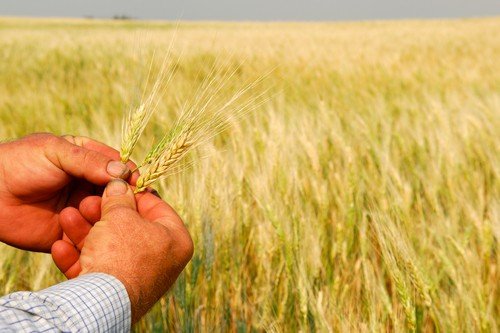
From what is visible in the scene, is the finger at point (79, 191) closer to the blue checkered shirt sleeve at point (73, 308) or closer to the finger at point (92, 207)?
the finger at point (92, 207)

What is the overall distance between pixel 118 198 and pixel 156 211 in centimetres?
7

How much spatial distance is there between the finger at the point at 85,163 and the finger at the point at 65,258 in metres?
0.14

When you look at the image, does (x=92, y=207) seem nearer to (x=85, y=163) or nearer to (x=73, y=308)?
(x=85, y=163)

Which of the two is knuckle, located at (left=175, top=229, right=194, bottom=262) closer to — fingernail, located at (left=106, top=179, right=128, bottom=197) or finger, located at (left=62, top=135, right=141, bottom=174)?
fingernail, located at (left=106, top=179, right=128, bottom=197)

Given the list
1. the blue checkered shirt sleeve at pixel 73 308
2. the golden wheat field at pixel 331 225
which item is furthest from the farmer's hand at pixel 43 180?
the blue checkered shirt sleeve at pixel 73 308

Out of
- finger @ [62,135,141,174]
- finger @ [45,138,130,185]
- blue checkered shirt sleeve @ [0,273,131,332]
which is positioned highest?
finger @ [62,135,141,174]

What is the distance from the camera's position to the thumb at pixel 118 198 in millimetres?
850

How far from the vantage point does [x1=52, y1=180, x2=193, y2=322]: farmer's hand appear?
77cm

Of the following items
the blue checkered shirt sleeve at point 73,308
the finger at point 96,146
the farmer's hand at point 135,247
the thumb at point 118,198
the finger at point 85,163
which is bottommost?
the blue checkered shirt sleeve at point 73,308

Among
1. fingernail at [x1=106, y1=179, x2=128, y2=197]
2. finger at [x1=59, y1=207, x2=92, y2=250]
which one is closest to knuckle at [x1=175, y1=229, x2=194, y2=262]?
fingernail at [x1=106, y1=179, x2=128, y2=197]

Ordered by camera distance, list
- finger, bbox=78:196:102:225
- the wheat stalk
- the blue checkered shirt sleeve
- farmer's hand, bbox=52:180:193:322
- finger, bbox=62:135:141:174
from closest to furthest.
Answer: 1. the blue checkered shirt sleeve
2. farmer's hand, bbox=52:180:193:322
3. the wheat stalk
4. finger, bbox=78:196:102:225
5. finger, bbox=62:135:141:174

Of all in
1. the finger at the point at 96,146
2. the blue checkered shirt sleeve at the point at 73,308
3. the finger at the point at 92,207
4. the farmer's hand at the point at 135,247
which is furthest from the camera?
the finger at the point at 96,146

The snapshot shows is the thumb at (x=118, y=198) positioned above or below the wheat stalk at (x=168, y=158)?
below

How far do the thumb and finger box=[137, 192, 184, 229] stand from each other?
4 centimetres
